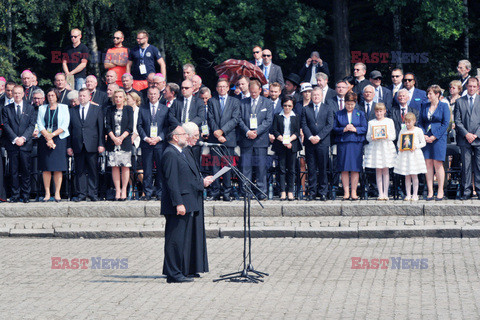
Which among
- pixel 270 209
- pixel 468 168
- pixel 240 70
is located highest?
pixel 240 70

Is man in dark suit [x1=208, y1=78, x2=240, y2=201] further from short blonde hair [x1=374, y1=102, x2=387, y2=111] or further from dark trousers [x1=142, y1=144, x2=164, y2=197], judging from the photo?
short blonde hair [x1=374, y1=102, x2=387, y2=111]

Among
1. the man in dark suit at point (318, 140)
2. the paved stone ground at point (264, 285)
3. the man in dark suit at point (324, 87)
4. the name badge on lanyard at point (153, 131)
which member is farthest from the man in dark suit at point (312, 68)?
the paved stone ground at point (264, 285)

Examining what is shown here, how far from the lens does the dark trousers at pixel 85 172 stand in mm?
19781

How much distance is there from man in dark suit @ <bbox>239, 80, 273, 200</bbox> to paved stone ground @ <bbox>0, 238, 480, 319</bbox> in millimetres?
3001

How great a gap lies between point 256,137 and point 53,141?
4.03 m

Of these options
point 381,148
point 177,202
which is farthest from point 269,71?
point 177,202

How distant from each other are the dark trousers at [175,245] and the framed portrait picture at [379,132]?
6525 mm

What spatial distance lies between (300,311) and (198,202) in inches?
115

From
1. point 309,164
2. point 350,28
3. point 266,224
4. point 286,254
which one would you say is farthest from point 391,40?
point 286,254

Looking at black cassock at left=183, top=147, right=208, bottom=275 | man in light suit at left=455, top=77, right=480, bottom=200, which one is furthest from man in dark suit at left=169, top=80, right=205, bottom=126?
black cassock at left=183, top=147, right=208, bottom=275

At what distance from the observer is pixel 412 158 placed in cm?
1856

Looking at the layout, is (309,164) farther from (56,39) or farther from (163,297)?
(56,39)

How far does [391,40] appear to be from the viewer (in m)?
32.8

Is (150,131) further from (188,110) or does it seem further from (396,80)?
(396,80)
